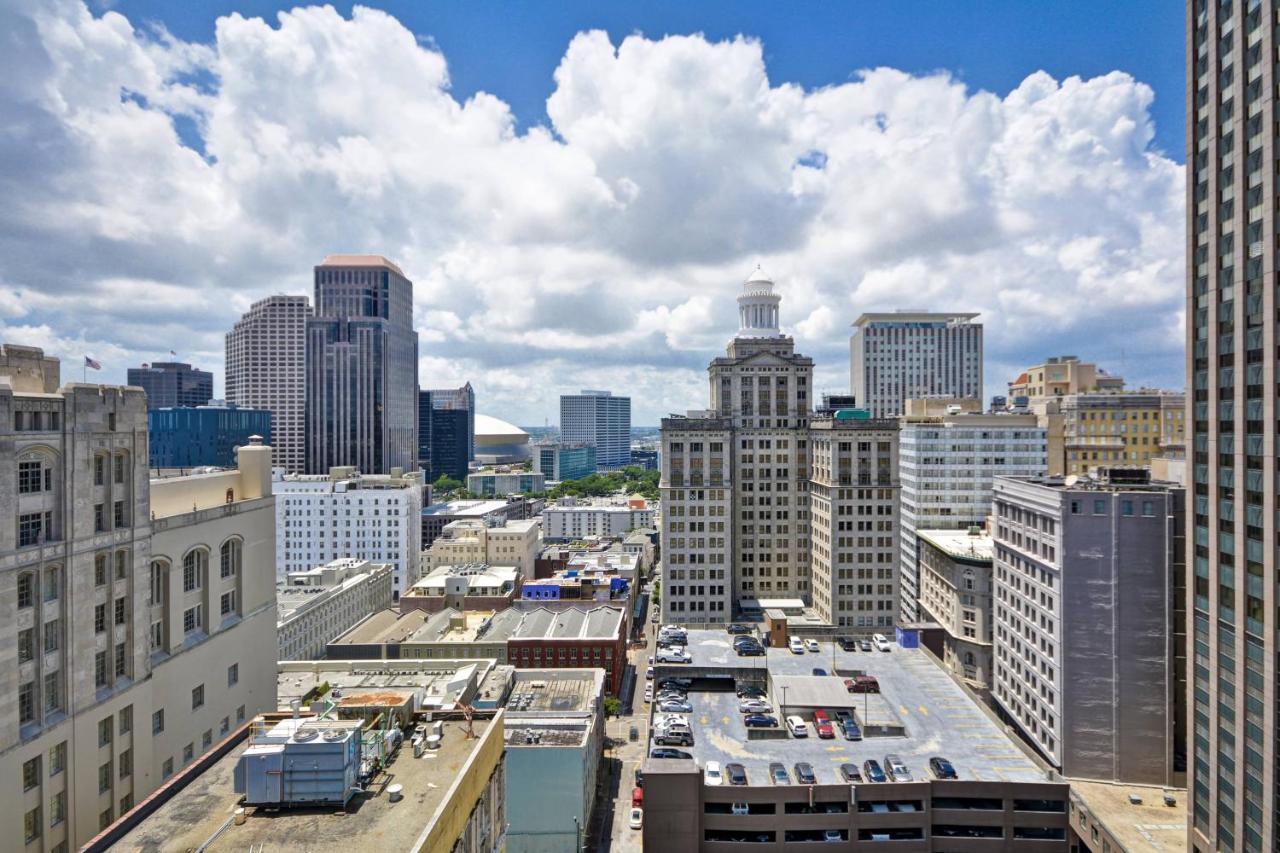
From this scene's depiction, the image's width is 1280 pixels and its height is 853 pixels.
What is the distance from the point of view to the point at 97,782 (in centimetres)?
3531

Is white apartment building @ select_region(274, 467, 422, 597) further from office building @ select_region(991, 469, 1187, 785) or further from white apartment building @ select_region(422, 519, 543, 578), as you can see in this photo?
office building @ select_region(991, 469, 1187, 785)

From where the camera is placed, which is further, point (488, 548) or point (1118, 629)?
point (488, 548)

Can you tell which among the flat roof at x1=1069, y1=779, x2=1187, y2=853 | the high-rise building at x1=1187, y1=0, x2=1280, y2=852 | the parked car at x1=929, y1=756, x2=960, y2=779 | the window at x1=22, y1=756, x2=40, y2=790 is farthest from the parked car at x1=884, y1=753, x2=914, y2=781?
the window at x1=22, y1=756, x2=40, y2=790

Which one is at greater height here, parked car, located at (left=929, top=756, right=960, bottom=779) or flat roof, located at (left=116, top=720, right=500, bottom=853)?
flat roof, located at (left=116, top=720, right=500, bottom=853)

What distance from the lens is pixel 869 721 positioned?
230 ft

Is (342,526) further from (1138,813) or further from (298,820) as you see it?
A: (298,820)

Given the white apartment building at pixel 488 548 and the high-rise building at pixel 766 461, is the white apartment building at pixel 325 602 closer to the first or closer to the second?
the white apartment building at pixel 488 548

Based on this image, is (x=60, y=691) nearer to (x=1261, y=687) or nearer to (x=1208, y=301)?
(x=1261, y=687)

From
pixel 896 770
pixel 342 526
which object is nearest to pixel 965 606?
pixel 896 770

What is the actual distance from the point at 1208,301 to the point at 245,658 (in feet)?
252

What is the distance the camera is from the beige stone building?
1230 inches

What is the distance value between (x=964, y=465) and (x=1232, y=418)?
82.9 metres

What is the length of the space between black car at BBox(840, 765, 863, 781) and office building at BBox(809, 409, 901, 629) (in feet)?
173

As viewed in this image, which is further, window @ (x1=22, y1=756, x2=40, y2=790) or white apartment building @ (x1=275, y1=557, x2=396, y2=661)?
white apartment building @ (x1=275, y1=557, x2=396, y2=661)
